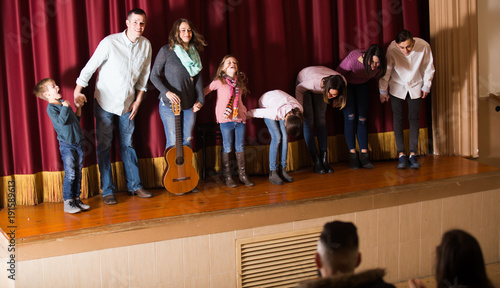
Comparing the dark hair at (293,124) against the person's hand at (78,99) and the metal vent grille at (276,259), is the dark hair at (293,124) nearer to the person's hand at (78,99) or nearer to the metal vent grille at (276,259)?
the metal vent grille at (276,259)

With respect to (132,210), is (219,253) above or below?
below

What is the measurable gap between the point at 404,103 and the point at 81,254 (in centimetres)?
328

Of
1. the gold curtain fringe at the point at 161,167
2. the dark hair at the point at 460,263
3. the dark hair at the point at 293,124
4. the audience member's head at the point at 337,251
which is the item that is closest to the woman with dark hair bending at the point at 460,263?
the dark hair at the point at 460,263

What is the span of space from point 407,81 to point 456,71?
77 centimetres

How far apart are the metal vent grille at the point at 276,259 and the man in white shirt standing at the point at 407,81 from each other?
1366mm

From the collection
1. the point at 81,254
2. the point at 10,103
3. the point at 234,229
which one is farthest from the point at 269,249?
the point at 10,103

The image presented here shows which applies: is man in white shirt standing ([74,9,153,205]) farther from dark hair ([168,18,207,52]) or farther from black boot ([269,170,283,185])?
black boot ([269,170,283,185])

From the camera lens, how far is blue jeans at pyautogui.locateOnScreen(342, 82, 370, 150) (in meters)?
4.41

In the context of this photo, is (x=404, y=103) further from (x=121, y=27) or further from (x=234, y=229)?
(x=121, y=27)

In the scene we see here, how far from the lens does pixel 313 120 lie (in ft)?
14.2

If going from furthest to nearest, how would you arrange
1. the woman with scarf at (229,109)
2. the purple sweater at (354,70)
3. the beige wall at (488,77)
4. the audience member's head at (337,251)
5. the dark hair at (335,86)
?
the beige wall at (488,77), the purple sweater at (354,70), the dark hair at (335,86), the woman with scarf at (229,109), the audience member's head at (337,251)

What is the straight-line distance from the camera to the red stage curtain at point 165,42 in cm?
357

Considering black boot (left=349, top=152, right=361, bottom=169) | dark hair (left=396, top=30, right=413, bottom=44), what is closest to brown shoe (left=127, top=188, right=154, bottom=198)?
black boot (left=349, top=152, right=361, bottom=169)

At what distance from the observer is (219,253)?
3.33 meters
